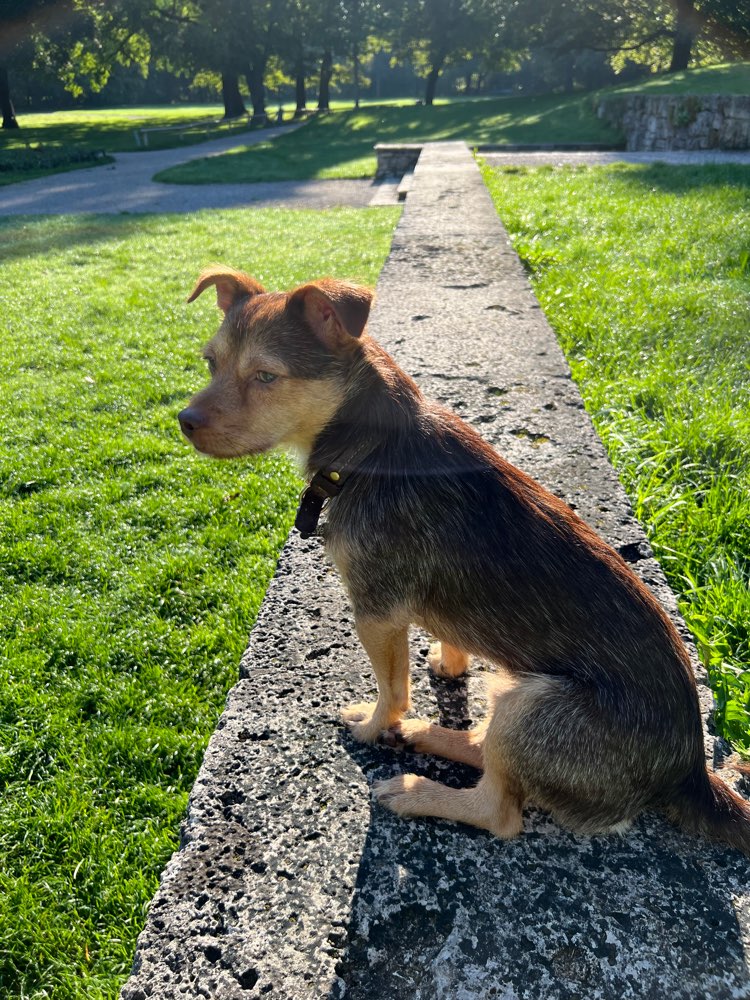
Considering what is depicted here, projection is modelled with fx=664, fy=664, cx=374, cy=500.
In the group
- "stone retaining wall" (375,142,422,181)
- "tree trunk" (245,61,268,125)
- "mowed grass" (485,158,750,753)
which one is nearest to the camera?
"mowed grass" (485,158,750,753)

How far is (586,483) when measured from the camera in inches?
126

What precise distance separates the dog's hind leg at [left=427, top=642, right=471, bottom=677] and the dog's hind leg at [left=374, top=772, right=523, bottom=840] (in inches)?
21.8

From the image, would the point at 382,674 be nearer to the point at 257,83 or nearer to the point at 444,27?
the point at 257,83

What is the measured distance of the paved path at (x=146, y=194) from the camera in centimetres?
1552

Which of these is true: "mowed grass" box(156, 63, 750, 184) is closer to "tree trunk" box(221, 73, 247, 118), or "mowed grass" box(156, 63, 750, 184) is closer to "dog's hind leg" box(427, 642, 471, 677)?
"tree trunk" box(221, 73, 247, 118)

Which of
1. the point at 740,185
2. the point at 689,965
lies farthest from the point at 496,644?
the point at 740,185

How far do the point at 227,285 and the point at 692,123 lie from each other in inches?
836

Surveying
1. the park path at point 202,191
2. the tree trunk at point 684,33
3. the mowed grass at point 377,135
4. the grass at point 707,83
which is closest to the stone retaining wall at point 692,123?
the park path at point 202,191

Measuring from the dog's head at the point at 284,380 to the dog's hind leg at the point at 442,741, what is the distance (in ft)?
3.36

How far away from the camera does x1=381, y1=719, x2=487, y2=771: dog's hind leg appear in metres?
2.10

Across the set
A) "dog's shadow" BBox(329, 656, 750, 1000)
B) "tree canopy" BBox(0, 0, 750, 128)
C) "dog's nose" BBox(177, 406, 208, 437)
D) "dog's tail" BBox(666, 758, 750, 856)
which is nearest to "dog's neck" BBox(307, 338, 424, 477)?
"dog's nose" BBox(177, 406, 208, 437)

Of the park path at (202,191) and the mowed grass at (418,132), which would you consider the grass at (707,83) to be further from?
the park path at (202,191)

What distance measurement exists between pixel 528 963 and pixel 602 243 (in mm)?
8191

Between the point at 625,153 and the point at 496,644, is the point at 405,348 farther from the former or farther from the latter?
the point at 625,153
